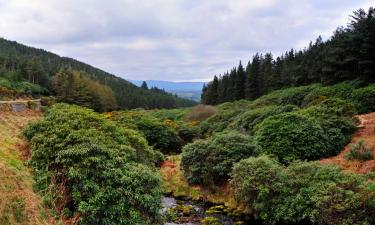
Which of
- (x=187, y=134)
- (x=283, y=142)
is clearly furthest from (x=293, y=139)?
(x=187, y=134)

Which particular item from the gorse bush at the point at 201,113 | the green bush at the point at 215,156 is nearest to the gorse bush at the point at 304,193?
the green bush at the point at 215,156

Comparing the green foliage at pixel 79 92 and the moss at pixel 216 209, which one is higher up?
the green foliage at pixel 79 92

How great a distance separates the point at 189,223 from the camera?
1927cm

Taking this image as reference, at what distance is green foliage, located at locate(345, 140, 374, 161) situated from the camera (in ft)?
67.3

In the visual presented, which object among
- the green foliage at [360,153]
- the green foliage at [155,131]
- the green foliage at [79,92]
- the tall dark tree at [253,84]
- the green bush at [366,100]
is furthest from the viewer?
the tall dark tree at [253,84]

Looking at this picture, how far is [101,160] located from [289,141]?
13195mm

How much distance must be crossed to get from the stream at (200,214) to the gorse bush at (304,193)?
0.94 m

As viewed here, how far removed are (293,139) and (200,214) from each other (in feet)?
25.9

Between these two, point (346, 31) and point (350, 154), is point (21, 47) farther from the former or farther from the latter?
point (350, 154)

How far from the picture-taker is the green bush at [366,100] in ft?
105

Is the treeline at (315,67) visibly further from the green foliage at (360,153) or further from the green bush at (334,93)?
the green foliage at (360,153)

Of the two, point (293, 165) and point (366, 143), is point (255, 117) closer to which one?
point (366, 143)

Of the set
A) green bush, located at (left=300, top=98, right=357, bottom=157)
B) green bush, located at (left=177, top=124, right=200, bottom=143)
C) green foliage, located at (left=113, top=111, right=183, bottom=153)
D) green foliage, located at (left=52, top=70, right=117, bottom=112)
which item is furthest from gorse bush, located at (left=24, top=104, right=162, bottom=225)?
green foliage, located at (left=52, top=70, right=117, bottom=112)

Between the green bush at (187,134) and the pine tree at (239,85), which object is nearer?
the green bush at (187,134)
